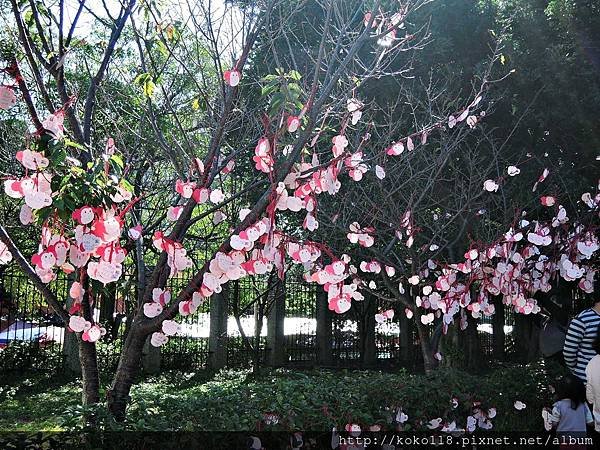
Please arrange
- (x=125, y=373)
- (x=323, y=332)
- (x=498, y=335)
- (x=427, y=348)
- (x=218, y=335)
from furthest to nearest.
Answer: (x=498, y=335)
(x=323, y=332)
(x=218, y=335)
(x=427, y=348)
(x=125, y=373)

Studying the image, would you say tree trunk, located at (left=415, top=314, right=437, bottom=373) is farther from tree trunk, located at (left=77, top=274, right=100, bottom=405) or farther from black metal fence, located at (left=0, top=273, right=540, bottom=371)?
black metal fence, located at (left=0, top=273, right=540, bottom=371)

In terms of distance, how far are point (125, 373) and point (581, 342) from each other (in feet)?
10.1

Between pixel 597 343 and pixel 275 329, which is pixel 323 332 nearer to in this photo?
pixel 275 329

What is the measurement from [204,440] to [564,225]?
15.1ft

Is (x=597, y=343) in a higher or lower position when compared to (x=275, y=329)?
lower

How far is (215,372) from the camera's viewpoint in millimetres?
10938

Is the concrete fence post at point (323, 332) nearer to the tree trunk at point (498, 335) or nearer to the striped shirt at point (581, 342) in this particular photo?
the tree trunk at point (498, 335)

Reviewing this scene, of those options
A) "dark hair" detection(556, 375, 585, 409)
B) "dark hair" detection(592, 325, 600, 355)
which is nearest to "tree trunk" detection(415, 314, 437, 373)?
"dark hair" detection(556, 375, 585, 409)

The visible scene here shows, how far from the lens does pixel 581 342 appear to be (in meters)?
4.34

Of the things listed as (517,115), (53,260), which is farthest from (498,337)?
(53,260)

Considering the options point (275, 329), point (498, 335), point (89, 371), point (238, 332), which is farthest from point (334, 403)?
point (498, 335)

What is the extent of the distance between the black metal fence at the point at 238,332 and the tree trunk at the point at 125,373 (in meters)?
6.57

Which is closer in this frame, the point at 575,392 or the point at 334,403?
the point at 334,403

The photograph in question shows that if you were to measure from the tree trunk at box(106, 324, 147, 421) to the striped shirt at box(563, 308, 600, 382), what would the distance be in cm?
294
